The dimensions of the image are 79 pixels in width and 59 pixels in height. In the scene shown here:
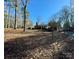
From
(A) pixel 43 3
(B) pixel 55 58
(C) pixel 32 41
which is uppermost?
(A) pixel 43 3

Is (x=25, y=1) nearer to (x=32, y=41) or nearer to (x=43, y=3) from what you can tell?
(x=43, y=3)

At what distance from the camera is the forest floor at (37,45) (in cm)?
248

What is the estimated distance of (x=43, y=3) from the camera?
2.51m

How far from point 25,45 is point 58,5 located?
0.60m

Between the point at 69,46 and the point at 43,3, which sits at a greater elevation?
the point at 43,3

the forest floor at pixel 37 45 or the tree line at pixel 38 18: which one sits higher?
the tree line at pixel 38 18

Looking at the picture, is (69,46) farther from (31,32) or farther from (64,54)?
(31,32)

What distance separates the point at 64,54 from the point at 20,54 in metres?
0.51

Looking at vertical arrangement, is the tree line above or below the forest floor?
above

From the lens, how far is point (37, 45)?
2508 mm

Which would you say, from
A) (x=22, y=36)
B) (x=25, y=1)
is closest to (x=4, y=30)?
(x=22, y=36)

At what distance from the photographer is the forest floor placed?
248 cm

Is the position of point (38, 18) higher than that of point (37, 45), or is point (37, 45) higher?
point (38, 18)

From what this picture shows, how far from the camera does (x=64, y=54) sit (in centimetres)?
252
